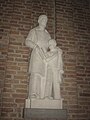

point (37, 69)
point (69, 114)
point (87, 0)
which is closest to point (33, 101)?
point (37, 69)

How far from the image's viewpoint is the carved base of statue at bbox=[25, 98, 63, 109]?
2762 millimetres

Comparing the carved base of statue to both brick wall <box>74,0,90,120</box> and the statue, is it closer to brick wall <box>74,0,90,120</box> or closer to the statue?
the statue

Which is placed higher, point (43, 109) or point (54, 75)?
point (54, 75)

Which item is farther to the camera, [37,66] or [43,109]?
[37,66]

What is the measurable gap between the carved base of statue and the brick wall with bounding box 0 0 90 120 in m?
0.49

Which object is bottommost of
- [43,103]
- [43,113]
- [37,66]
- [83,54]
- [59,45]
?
[43,113]

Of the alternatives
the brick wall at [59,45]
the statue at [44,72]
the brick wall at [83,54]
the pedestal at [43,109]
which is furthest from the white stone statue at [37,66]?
the brick wall at [83,54]

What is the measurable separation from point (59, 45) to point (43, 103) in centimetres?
136

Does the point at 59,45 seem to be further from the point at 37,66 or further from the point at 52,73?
the point at 37,66

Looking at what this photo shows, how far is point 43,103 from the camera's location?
9.18 feet

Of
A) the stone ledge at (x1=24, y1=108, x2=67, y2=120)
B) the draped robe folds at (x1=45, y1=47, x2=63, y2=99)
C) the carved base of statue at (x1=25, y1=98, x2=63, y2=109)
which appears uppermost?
the draped robe folds at (x1=45, y1=47, x2=63, y2=99)

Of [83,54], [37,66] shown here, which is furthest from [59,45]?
[37,66]

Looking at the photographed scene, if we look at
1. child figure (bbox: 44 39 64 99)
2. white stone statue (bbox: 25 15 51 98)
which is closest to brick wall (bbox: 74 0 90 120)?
child figure (bbox: 44 39 64 99)

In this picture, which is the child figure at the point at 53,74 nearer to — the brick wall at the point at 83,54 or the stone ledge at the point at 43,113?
the stone ledge at the point at 43,113
